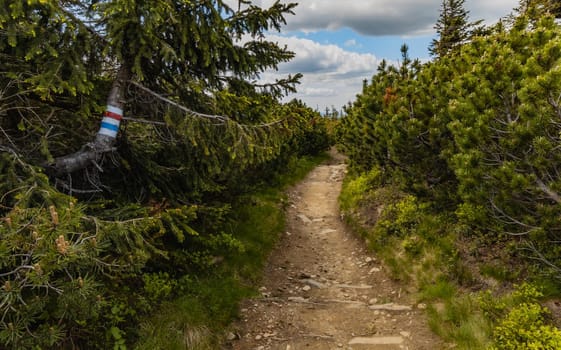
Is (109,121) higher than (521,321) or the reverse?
higher

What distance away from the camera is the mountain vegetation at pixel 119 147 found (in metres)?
3.31

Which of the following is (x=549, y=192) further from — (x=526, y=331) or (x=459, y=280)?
(x=459, y=280)

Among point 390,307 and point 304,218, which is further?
point 304,218

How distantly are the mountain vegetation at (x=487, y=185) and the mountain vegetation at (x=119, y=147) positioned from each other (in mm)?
2925

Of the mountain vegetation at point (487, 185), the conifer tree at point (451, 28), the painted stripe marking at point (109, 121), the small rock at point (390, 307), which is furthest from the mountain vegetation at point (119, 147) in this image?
the conifer tree at point (451, 28)

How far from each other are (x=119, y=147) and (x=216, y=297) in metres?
3.08

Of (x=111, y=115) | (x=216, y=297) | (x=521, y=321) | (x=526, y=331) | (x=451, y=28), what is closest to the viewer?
(x=526, y=331)

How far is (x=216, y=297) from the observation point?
19.8 ft

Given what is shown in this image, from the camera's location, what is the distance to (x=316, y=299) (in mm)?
6926

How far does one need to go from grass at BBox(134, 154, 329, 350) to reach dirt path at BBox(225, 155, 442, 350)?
0.29 metres

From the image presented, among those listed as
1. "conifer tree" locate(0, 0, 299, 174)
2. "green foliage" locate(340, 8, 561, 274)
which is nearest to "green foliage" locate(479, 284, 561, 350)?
"green foliage" locate(340, 8, 561, 274)

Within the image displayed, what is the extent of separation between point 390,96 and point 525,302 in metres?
6.11

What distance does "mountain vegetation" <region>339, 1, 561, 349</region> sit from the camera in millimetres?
4465

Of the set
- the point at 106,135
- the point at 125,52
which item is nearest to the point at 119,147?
the point at 106,135
